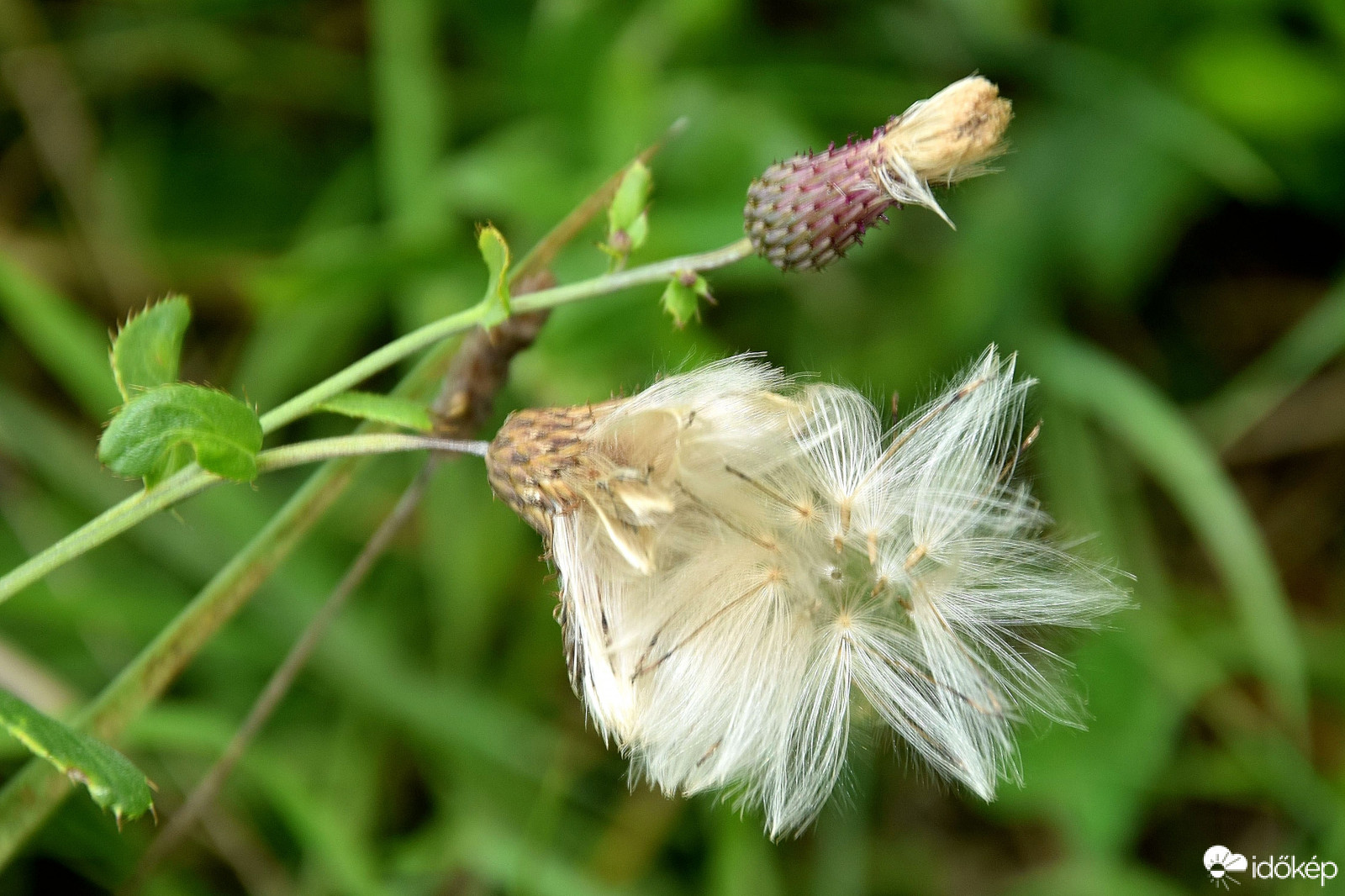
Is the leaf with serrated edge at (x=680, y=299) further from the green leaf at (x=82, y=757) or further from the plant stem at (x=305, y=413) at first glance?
the green leaf at (x=82, y=757)

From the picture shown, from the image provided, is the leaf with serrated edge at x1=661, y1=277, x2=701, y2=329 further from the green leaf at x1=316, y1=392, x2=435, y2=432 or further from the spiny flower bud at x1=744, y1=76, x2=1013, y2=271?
the green leaf at x1=316, y1=392, x2=435, y2=432

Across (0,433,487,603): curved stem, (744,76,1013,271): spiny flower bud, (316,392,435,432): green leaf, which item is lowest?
(0,433,487,603): curved stem

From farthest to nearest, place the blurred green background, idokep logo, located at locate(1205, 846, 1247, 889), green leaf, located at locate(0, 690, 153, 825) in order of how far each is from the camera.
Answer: idokep logo, located at locate(1205, 846, 1247, 889), the blurred green background, green leaf, located at locate(0, 690, 153, 825)

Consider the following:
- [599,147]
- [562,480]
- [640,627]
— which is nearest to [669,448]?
[562,480]

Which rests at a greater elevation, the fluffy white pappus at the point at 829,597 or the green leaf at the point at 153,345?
the fluffy white pappus at the point at 829,597

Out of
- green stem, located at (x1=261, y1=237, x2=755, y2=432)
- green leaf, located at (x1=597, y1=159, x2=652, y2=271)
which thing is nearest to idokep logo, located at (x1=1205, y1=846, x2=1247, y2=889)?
green stem, located at (x1=261, y1=237, x2=755, y2=432)

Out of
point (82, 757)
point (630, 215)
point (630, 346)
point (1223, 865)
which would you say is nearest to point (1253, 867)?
point (1223, 865)

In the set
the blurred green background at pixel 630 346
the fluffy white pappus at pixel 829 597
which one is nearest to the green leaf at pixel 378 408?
the fluffy white pappus at pixel 829 597
